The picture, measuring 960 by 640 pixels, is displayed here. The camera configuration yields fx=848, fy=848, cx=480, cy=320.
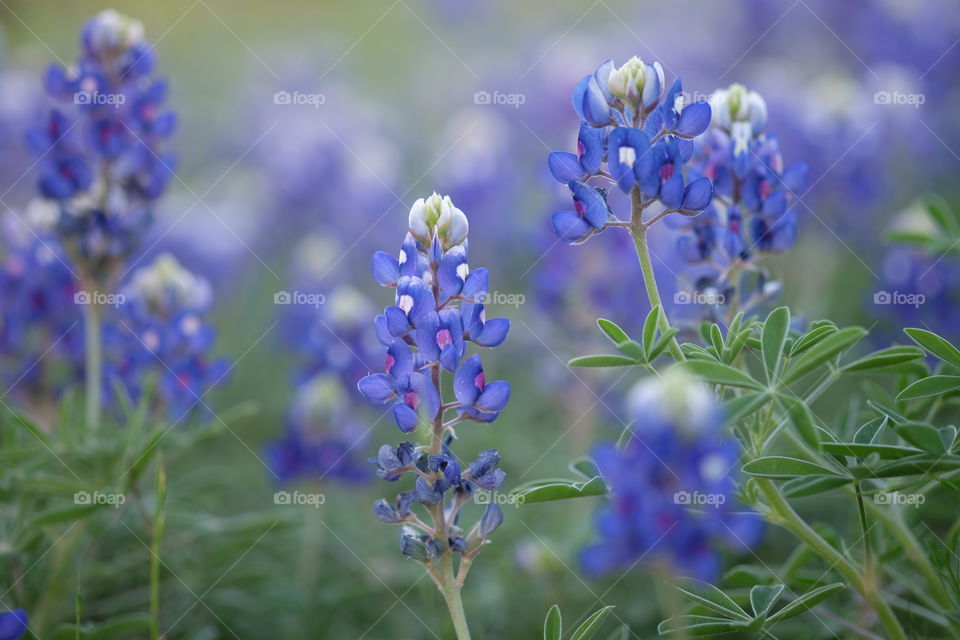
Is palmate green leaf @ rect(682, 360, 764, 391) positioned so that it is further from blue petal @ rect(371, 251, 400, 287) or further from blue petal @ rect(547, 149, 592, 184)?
blue petal @ rect(371, 251, 400, 287)

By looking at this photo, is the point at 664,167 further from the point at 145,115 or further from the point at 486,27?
the point at 486,27

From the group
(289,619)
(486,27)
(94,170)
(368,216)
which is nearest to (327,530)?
(289,619)

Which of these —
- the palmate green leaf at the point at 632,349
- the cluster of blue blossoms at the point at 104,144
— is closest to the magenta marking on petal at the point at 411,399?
the palmate green leaf at the point at 632,349

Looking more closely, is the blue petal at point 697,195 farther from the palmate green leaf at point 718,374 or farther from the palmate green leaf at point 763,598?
the palmate green leaf at point 763,598

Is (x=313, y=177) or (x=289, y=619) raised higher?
(x=313, y=177)

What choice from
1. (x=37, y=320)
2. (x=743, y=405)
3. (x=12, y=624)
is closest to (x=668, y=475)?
(x=743, y=405)
